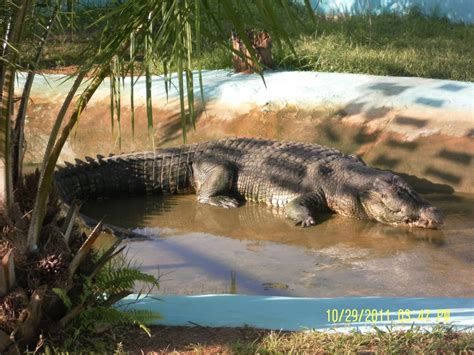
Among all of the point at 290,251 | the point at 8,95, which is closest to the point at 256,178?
the point at 290,251

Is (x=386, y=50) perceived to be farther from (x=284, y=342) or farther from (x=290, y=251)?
(x=284, y=342)

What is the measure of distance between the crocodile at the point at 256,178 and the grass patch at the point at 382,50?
1.13 metres

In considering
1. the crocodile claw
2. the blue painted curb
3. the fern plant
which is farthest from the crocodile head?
the fern plant

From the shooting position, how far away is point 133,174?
301 inches

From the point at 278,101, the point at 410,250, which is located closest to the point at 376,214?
the point at 410,250

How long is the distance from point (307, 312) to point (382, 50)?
6.99 metres

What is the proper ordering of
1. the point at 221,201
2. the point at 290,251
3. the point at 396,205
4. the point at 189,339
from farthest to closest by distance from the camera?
the point at 221,201, the point at 396,205, the point at 290,251, the point at 189,339

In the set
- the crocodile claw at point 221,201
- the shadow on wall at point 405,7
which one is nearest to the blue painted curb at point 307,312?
the crocodile claw at point 221,201

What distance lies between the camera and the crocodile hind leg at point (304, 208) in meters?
6.69

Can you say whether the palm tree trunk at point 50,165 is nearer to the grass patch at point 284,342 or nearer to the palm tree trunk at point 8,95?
the palm tree trunk at point 8,95

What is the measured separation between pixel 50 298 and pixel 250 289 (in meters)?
1.85

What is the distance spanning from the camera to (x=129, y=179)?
25.1 ft

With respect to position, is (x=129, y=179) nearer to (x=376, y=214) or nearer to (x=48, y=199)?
(x=376, y=214)

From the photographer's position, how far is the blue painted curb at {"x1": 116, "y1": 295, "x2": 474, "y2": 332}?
3691 mm
